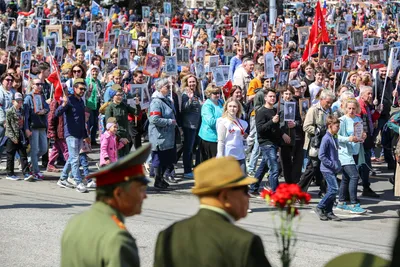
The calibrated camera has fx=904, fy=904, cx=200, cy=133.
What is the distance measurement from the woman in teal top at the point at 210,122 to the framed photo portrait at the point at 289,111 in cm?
105

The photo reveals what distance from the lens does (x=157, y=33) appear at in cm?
2389

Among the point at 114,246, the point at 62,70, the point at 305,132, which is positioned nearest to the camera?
the point at 114,246

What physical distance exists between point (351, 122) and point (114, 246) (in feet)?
27.4

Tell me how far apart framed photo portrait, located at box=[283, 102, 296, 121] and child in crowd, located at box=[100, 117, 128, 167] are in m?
2.42

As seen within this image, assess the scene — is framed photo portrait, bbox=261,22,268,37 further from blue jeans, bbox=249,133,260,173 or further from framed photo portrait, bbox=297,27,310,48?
blue jeans, bbox=249,133,260,173

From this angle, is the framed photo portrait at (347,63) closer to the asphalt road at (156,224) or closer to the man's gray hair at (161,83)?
the asphalt road at (156,224)

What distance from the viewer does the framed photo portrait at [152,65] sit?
16.3m

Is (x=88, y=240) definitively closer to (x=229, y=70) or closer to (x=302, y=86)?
(x=302, y=86)

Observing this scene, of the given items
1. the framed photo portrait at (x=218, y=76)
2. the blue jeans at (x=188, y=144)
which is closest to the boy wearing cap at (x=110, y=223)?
the blue jeans at (x=188, y=144)

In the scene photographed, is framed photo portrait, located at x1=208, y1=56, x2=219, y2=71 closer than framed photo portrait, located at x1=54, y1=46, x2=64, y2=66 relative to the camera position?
Yes

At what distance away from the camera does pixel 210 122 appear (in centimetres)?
1326

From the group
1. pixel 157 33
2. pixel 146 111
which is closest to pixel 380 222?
pixel 146 111

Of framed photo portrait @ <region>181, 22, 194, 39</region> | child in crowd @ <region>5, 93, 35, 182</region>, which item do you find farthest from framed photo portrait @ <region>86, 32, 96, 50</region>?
child in crowd @ <region>5, 93, 35, 182</region>

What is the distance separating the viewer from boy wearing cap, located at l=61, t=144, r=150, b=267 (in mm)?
4094
